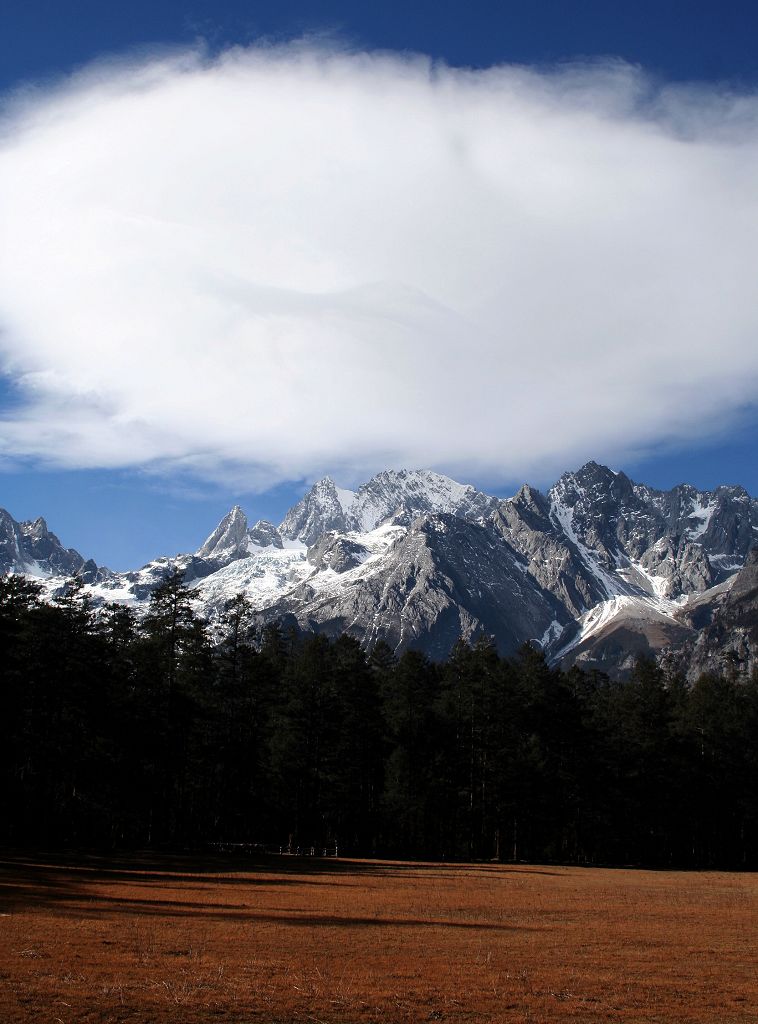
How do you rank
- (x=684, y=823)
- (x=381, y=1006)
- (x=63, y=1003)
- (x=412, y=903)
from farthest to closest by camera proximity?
1. (x=684, y=823)
2. (x=412, y=903)
3. (x=381, y=1006)
4. (x=63, y=1003)

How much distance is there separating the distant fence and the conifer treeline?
5.82ft

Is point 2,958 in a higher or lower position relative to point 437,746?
lower

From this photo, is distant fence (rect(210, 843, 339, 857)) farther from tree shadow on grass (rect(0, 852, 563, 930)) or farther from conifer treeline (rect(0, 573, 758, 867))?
tree shadow on grass (rect(0, 852, 563, 930))

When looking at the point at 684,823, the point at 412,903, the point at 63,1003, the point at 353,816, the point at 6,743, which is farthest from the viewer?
the point at 684,823

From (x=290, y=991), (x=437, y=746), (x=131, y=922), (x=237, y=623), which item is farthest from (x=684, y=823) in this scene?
(x=290, y=991)

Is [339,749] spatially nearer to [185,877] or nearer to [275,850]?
[275,850]

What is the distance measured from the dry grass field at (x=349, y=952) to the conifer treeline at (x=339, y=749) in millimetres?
16573

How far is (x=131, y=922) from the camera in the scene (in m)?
25.6

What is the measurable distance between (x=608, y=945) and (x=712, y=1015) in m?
9.12

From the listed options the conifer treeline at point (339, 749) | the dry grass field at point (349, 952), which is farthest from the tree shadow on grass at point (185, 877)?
the conifer treeline at point (339, 749)

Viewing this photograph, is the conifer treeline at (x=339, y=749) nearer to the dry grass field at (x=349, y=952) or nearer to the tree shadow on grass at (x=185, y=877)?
the tree shadow on grass at (x=185, y=877)

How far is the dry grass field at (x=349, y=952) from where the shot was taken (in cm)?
1628

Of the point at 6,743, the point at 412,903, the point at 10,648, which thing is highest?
the point at 10,648

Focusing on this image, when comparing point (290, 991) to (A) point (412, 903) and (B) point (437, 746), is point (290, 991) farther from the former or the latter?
(B) point (437, 746)
